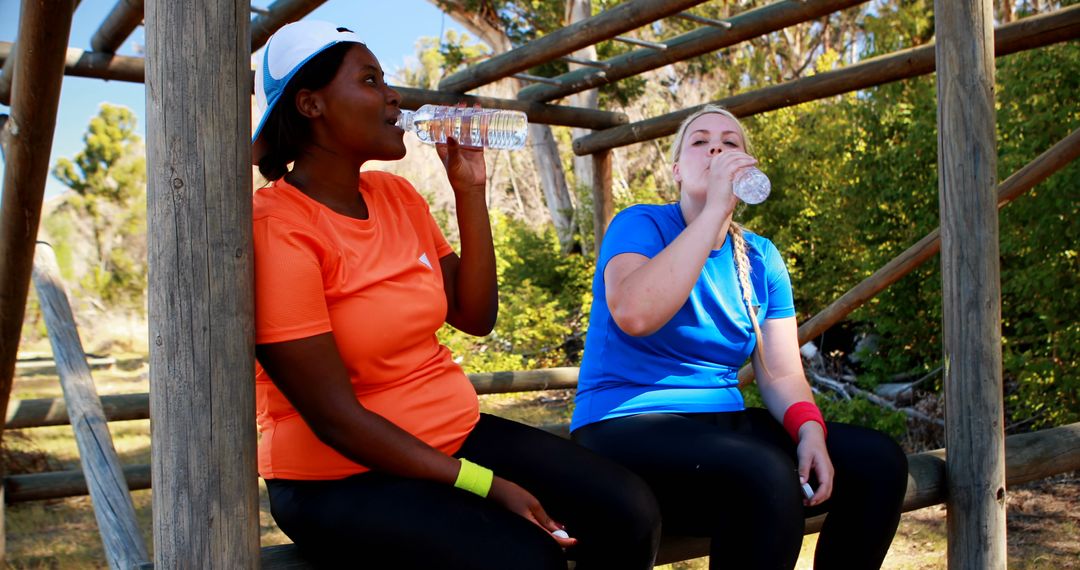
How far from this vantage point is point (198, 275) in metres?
1.82

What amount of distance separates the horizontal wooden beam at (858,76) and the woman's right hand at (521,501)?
374 centimetres

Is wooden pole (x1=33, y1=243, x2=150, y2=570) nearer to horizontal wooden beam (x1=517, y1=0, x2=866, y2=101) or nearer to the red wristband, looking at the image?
the red wristband

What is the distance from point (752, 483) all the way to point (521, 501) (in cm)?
57

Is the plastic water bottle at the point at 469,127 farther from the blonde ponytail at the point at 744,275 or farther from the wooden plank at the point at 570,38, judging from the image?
the wooden plank at the point at 570,38

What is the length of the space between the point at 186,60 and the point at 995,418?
249cm

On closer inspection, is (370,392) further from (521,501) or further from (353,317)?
(521,501)

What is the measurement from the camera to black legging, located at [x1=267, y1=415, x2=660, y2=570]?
73.4 inches

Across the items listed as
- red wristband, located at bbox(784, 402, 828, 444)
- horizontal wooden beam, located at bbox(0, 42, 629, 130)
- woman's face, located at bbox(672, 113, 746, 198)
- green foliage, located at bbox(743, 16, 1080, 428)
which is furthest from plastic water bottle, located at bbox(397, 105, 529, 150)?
green foliage, located at bbox(743, 16, 1080, 428)

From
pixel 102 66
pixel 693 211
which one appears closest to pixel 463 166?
pixel 693 211

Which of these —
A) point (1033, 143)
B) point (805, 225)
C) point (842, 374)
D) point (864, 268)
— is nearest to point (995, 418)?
point (1033, 143)

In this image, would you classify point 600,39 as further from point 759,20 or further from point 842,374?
point 842,374

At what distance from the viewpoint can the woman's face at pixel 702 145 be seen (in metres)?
2.76

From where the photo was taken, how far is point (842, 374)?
8977 mm

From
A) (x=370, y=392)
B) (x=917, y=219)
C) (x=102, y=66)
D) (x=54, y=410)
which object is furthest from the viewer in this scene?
(x=917, y=219)
